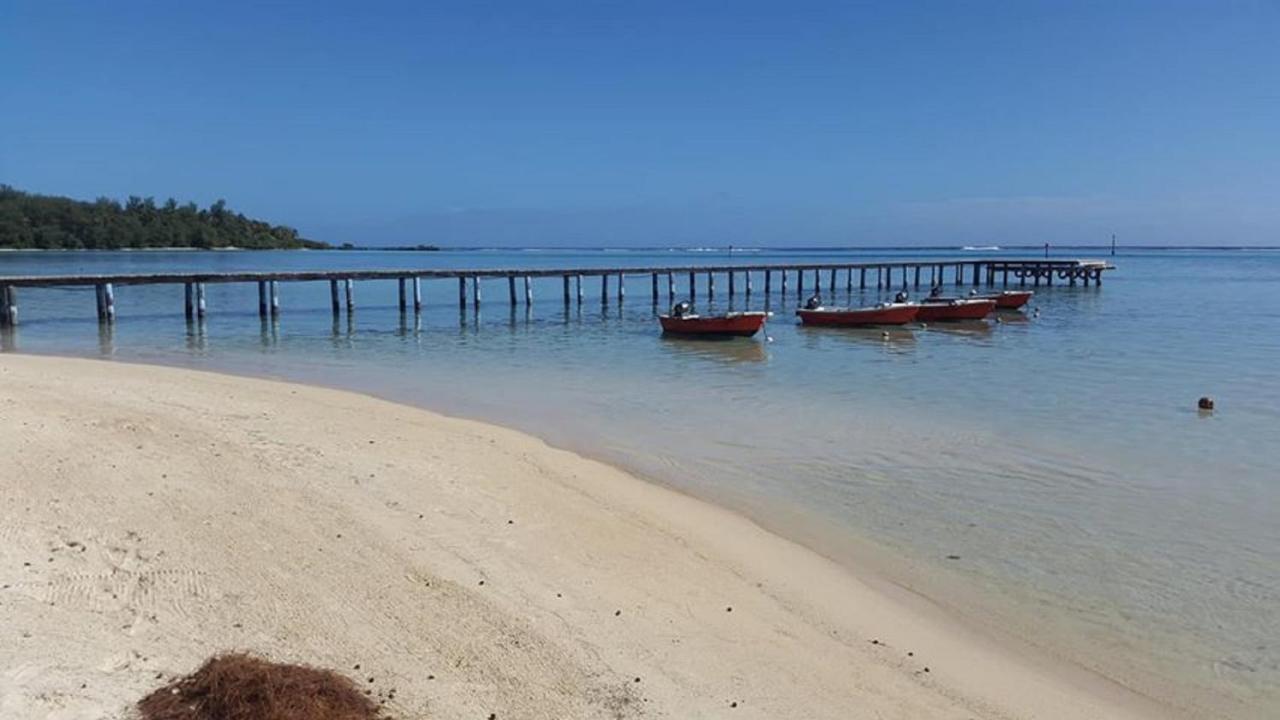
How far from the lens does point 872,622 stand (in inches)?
237

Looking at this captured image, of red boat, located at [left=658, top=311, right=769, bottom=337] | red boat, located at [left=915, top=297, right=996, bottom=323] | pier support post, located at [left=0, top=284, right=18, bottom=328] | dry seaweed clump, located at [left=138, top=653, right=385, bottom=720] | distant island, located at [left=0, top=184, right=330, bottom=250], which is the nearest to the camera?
dry seaweed clump, located at [left=138, top=653, right=385, bottom=720]

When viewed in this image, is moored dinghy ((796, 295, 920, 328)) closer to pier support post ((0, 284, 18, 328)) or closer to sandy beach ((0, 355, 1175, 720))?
sandy beach ((0, 355, 1175, 720))

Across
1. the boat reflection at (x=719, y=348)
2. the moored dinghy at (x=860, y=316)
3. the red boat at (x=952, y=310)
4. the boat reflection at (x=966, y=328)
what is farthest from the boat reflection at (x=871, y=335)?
the boat reflection at (x=719, y=348)

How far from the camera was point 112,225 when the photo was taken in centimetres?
12544

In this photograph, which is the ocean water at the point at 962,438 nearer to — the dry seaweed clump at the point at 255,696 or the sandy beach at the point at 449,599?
the sandy beach at the point at 449,599

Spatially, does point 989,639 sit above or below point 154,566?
below

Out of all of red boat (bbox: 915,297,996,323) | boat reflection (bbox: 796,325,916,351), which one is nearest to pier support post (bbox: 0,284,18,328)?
boat reflection (bbox: 796,325,916,351)

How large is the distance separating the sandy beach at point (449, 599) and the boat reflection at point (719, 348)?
1456 centimetres

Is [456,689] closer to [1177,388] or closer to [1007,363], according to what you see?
[1177,388]

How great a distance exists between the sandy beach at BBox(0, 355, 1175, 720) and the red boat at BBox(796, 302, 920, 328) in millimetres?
23910

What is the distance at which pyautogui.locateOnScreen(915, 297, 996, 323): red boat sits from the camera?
114ft

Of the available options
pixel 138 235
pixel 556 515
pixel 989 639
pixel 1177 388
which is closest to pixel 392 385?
pixel 556 515

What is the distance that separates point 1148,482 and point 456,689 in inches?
345

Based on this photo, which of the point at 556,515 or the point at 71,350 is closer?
the point at 556,515
